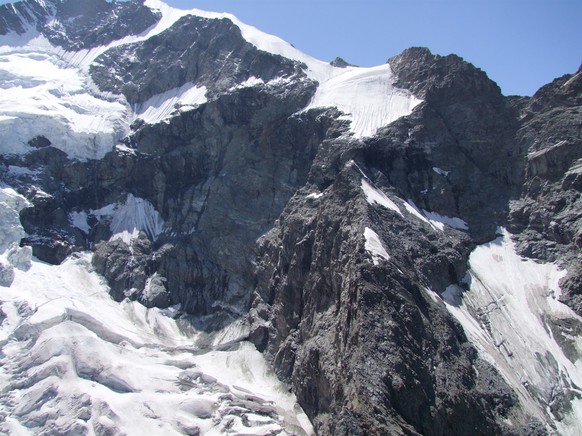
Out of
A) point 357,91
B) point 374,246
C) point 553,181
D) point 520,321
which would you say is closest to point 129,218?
point 357,91

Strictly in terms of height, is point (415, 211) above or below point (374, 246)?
above

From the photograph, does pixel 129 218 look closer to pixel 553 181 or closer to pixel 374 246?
pixel 374 246

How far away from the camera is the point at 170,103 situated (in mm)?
176625

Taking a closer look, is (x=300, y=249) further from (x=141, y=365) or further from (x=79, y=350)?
(x=79, y=350)

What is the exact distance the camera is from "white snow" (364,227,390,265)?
326 ft

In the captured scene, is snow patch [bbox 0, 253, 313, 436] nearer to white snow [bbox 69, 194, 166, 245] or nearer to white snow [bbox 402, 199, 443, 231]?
white snow [bbox 69, 194, 166, 245]

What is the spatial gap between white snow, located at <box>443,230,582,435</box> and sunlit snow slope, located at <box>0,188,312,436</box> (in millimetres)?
31941

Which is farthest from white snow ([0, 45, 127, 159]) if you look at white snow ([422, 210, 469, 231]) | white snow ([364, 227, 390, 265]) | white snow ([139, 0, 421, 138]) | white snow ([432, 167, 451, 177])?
white snow ([364, 227, 390, 265])

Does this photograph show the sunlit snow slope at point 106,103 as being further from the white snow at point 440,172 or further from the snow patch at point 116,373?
the snow patch at point 116,373

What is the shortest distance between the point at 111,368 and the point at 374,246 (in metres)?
49.5

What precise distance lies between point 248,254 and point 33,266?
145ft

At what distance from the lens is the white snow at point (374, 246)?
99.4 metres

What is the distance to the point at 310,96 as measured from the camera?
6344 inches

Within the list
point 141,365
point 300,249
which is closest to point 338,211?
point 300,249
